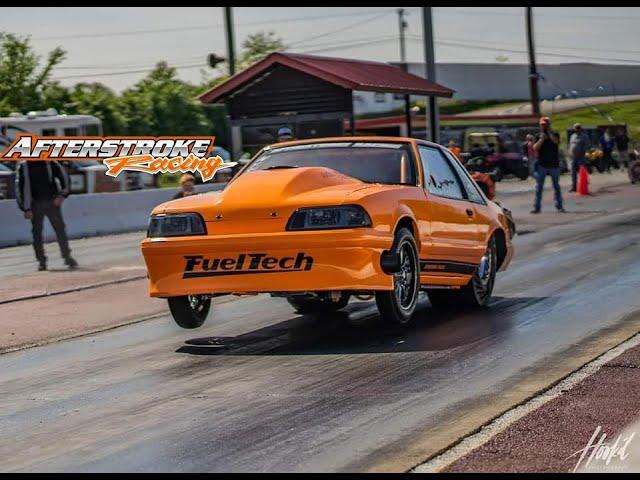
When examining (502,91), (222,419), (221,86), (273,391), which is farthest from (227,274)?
(502,91)

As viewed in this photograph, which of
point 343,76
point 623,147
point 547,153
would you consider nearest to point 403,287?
point 343,76

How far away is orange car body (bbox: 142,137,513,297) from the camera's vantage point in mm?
9305

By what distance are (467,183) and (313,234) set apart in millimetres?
2965

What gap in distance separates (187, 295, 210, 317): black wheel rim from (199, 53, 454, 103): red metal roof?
1150 centimetres

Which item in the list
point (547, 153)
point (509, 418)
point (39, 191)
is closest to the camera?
point (509, 418)

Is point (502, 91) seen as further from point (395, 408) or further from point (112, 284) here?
point (395, 408)

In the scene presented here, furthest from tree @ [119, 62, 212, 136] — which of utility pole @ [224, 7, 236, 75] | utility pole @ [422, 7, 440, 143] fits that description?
utility pole @ [422, 7, 440, 143]

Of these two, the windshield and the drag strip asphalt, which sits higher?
the windshield

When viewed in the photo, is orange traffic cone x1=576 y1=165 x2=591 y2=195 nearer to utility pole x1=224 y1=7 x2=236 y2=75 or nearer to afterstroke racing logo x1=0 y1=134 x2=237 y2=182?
afterstroke racing logo x1=0 y1=134 x2=237 y2=182

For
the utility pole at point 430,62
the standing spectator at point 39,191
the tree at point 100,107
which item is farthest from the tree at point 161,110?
the standing spectator at point 39,191

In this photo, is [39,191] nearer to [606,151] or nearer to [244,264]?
[244,264]

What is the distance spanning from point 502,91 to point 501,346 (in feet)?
251

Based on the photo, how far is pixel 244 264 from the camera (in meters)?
9.43

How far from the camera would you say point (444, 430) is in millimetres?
6625
